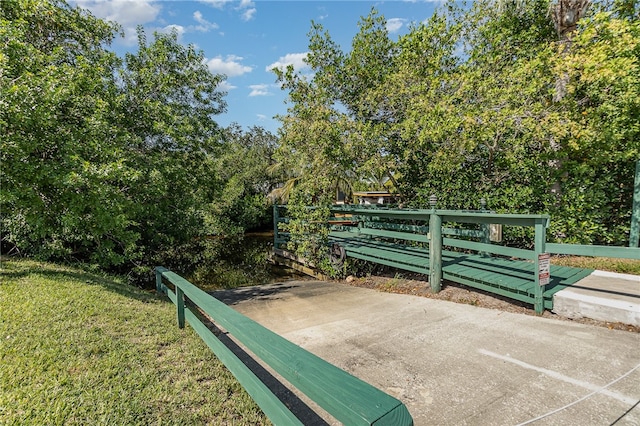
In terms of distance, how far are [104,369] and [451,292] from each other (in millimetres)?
4560

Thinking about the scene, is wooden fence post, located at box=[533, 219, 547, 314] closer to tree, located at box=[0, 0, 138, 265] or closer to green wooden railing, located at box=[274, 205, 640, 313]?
green wooden railing, located at box=[274, 205, 640, 313]

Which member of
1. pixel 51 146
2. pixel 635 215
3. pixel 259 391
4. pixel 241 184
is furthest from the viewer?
pixel 241 184

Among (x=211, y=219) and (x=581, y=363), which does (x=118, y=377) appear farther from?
(x=211, y=219)

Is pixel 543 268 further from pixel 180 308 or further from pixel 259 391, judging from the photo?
pixel 180 308

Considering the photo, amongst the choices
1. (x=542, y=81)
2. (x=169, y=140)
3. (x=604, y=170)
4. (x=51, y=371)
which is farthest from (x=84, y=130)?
(x=604, y=170)

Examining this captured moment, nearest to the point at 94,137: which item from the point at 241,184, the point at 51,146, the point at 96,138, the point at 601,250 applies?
the point at 96,138

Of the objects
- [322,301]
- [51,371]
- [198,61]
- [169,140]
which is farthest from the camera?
[198,61]

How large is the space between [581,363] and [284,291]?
4.71 m

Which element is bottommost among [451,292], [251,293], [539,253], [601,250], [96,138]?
[251,293]

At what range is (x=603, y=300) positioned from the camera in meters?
3.46

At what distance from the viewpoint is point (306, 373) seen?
4.09ft

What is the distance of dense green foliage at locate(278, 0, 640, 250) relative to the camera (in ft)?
18.3

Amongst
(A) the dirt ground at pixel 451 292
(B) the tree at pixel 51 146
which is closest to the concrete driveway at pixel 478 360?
(A) the dirt ground at pixel 451 292

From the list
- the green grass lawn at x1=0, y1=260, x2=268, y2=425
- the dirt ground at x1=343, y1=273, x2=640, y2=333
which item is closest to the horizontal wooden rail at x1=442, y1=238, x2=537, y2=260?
the dirt ground at x1=343, y1=273, x2=640, y2=333
